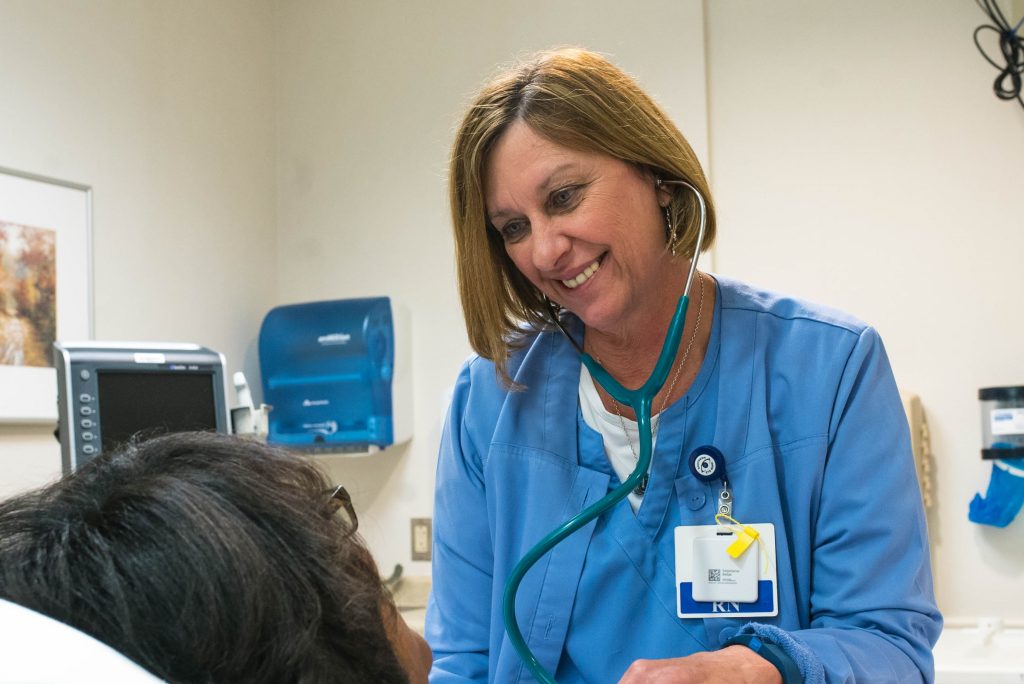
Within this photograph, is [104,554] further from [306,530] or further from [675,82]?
[675,82]

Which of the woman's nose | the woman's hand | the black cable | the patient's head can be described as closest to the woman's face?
the woman's nose

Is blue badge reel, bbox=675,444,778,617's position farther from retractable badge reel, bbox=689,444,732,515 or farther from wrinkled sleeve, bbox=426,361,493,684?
wrinkled sleeve, bbox=426,361,493,684

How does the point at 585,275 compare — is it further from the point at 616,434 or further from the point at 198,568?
the point at 198,568

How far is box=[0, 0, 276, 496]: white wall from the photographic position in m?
2.54

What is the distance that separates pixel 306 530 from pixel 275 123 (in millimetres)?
3113

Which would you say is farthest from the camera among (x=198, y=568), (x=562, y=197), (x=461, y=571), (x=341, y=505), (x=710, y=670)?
(x=461, y=571)

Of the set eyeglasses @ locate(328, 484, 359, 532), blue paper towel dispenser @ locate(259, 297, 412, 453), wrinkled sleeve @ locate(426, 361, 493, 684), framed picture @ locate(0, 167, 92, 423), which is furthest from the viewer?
blue paper towel dispenser @ locate(259, 297, 412, 453)

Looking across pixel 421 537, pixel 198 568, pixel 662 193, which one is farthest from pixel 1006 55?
pixel 198 568

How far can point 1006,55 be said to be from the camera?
2.62 meters

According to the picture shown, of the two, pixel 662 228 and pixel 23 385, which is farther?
pixel 23 385

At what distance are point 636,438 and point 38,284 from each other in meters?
1.80

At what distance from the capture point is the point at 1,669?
1.69ft

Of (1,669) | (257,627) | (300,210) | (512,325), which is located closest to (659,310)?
(512,325)

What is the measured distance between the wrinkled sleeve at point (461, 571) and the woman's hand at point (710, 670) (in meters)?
0.39
